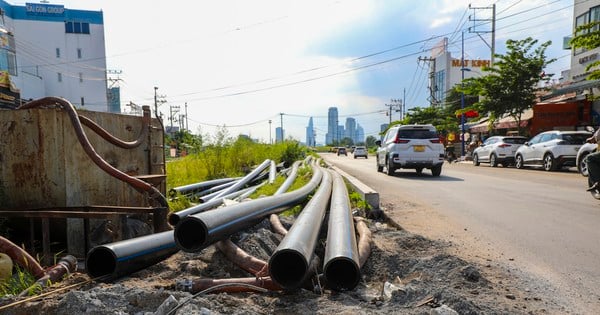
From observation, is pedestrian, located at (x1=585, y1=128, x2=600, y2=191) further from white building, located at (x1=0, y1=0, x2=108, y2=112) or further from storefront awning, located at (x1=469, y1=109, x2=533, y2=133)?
white building, located at (x1=0, y1=0, x2=108, y2=112)

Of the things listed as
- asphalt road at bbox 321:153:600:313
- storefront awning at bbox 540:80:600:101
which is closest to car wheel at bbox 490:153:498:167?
storefront awning at bbox 540:80:600:101

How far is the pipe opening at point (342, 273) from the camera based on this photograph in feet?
9.18

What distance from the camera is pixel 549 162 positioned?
583 inches

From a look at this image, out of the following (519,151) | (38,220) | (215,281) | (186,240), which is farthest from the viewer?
(519,151)

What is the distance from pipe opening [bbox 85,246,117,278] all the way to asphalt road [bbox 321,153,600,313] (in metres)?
3.68

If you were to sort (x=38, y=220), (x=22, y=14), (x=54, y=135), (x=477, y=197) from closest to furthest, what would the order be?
(x=54, y=135), (x=38, y=220), (x=477, y=197), (x=22, y=14)

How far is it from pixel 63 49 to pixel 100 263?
215ft

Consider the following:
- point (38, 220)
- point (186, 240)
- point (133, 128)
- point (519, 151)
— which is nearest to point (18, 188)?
point (38, 220)

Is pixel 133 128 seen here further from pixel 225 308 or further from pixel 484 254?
pixel 484 254

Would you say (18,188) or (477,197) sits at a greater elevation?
(18,188)

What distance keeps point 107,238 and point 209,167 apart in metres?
8.74

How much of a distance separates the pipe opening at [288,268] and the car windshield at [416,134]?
10.8m

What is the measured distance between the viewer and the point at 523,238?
4.82 m

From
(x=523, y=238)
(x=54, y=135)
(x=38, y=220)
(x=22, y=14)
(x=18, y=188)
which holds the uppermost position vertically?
(x=22, y=14)
